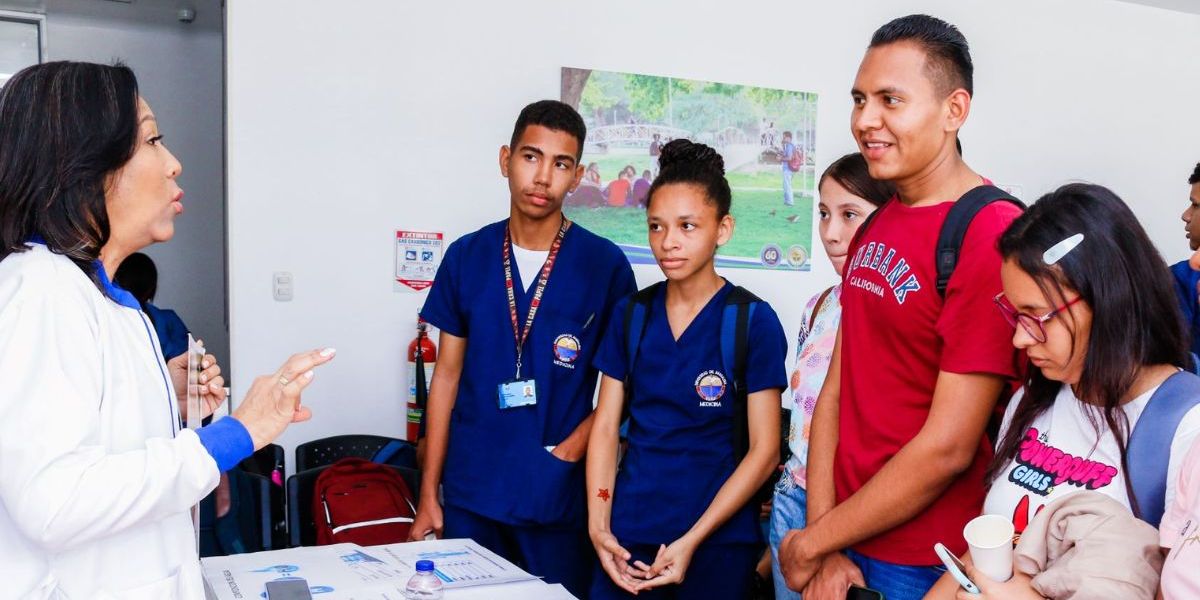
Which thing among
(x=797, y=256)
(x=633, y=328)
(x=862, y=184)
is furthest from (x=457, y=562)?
(x=797, y=256)

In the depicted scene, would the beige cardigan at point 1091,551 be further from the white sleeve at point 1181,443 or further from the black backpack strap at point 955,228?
the black backpack strap at point 955,228

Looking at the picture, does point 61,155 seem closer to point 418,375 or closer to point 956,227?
point 956,227

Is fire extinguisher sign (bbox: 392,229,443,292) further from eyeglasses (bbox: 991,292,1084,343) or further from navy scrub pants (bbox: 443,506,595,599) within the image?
eyeglasses (bbox: 991,292,1084,343)

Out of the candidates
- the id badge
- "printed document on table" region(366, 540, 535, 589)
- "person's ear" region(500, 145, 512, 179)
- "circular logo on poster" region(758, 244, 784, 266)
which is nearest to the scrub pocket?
the id badge

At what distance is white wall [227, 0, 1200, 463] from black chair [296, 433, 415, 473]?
0.34 metres

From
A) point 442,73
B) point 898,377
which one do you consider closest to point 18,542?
point 898,377

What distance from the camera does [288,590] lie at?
151 centimetres

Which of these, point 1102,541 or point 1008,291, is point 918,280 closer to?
point 1008,291

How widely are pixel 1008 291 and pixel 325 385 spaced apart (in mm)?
3401

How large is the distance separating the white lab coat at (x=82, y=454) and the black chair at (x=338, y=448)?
2559 millimetres

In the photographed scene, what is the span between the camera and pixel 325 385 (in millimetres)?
4184

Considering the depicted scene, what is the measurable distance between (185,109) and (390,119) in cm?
205

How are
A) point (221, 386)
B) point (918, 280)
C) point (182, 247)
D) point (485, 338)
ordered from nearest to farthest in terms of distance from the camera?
point (918, 280), point (221, 386), point (485, 338), point (182, 247)

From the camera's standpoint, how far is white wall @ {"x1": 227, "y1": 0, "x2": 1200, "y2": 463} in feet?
13.2
